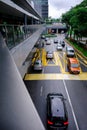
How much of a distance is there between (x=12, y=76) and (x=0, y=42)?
84cm

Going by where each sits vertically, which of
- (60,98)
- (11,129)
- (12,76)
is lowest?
(60,98)

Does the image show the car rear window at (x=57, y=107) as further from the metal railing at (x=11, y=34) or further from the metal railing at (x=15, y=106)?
the metal railing at (x=15, y=106)

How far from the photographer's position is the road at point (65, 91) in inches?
535

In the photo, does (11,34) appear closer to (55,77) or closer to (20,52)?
(20,52)

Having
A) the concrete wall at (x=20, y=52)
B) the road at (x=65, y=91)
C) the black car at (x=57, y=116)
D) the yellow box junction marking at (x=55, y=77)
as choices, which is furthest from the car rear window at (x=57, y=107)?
the yellow box junction marking at (x=55, y=77)

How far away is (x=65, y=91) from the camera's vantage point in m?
18.9

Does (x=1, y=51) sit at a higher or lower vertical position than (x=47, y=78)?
higher

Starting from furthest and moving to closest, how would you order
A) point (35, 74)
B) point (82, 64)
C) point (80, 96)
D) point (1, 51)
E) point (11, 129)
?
point (82, 64) → point (35, 74) → point (80, 96) → point (1, 51) → point (11, 129)

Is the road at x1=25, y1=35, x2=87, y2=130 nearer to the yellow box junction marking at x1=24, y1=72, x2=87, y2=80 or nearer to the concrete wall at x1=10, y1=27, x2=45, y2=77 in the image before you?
the yellow box junction marking at x1=24, y1=72, x2=87, y2=80

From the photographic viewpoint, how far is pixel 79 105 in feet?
50.8

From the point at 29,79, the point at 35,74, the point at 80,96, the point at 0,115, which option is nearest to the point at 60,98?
the point at 80,96

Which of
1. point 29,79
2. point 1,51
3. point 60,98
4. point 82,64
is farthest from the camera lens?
point 82,64

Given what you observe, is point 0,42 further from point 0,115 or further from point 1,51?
point 0,115

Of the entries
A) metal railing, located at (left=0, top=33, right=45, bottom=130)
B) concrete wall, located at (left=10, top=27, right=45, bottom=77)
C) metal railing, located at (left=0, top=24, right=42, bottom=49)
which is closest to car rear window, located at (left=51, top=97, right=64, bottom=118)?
concrete wall, located at (left=10, top=27, right=45, bottom=77)
